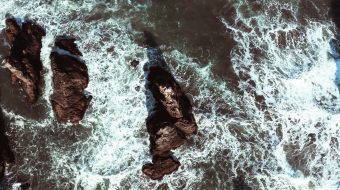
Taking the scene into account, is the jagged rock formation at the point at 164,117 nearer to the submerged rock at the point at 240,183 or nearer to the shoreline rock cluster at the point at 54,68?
the submerged rock at the point at 240,183

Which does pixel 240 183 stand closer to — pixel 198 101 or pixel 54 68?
pixel 198 101

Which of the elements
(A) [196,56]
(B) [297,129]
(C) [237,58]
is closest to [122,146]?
(A) [196,56]

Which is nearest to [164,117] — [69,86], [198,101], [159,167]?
[198,101]

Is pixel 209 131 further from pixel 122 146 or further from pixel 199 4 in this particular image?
pixel 199 4

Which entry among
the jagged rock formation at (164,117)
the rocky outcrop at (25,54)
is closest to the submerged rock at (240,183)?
the jagged rock formation at (164,117)

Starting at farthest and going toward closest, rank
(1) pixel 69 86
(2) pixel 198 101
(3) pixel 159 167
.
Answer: (2) pixel 198 101 → (3) pixel 159 167 → (1) pixel 69 86

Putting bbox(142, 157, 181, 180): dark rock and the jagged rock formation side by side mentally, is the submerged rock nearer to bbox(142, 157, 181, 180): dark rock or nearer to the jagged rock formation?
the jagged rock formation
